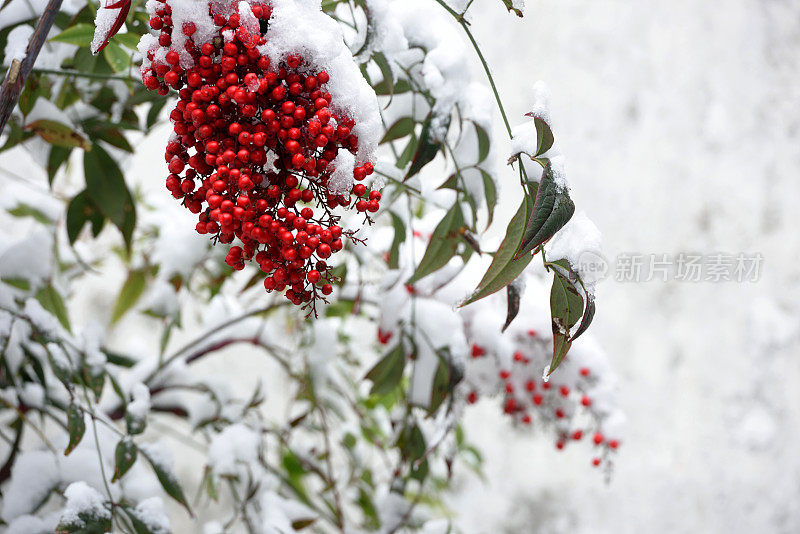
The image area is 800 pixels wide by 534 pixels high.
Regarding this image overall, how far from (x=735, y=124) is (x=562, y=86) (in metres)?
0.29

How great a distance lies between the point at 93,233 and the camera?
1.83 ft

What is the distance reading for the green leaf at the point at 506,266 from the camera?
276 millimetres

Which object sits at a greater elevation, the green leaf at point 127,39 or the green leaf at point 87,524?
the green leaf at point 127,39

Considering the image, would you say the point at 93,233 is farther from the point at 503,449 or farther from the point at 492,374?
the point at 503,449

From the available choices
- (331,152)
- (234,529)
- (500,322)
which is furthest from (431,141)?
(234,529)

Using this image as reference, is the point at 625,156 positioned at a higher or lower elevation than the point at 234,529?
higher

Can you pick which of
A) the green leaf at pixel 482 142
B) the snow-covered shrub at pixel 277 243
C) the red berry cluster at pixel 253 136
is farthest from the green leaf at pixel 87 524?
the green leaf at pixel 482 142

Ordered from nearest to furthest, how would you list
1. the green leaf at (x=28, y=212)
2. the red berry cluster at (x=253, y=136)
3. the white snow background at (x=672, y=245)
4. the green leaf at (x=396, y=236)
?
the red berry cluster at (x=253, y=136), the green leaf at (x=396, y=236), the green leaf at (x=28, y=212), the white snow background at (x=672, y=245)

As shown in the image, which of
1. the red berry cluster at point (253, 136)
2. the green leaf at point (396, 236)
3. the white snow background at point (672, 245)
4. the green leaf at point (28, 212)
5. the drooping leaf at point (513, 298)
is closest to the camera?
the red berry cluster at point (253, 136)

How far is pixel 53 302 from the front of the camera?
550 mm

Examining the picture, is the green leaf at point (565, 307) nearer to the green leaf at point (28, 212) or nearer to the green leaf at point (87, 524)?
the green leaf at point (87, 524)

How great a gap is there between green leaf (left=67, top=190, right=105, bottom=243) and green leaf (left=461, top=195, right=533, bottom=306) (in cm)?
37

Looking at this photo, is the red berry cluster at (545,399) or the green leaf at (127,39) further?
the red berry cluster at (545,399)

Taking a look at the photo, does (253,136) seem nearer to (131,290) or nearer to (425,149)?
(425,149)
